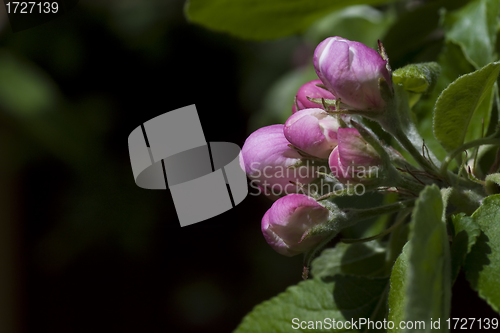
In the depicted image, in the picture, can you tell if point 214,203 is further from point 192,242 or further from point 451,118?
point 192,242

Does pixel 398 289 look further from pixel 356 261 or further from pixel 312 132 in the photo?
pixel 356 261

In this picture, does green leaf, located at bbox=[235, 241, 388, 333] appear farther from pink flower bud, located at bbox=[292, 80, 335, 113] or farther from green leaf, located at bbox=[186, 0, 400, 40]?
green leaf, located at bbox=[186, 0, 400, 40]

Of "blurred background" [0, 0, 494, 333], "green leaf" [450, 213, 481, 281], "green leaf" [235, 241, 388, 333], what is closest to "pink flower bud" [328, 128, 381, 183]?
"green leaf" [450, 213, 481, 281]

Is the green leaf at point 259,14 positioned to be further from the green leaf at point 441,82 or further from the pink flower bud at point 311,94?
the pink flower bud at point 311,94

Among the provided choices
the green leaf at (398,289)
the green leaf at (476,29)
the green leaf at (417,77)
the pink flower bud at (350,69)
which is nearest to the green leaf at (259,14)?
the green leaf at (476,29)

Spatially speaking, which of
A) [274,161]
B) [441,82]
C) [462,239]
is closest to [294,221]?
[274,161]

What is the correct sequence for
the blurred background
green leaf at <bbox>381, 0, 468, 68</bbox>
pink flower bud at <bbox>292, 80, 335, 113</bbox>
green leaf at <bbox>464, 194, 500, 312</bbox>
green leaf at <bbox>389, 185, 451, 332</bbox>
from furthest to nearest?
the blurred background → green leaf at <bbox>381, 0, 468, 68</bbox> → pink flower bud at <bbox>292, 80, 335, 113</bbox> → green leaf at <bbox>464, 194, 500, 312</bbox> → green leaf at <bbox>389, 185, 451, 332</bbox>

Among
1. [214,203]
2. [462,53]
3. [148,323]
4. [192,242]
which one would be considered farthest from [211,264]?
[462,53]
